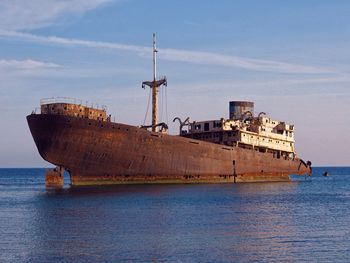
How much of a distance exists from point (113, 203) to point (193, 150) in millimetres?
20122

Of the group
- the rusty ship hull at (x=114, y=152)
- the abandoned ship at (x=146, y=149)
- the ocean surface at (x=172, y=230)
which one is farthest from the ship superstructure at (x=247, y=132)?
the ocean surface at (x=172, y=230)

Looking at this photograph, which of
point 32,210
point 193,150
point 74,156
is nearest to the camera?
point 32,210

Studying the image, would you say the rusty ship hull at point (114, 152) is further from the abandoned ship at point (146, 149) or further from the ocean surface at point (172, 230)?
the ocean surface at point (172, 230)

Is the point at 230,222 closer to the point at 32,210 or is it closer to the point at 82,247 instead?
the point at 82,247

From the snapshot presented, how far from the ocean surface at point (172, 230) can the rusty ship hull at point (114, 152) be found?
7167 millimetres

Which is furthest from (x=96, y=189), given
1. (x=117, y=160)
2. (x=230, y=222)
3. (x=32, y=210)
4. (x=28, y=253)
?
(x=28, y=253)

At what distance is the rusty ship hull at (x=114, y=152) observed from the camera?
50.9m

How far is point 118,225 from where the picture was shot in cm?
2872

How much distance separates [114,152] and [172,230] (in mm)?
25549

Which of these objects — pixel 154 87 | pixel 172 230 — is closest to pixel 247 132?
pixel 154 87

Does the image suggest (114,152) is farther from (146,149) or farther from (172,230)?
(172,230)

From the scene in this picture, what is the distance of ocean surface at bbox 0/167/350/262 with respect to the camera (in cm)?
2138

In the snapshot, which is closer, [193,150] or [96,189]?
[96,189]

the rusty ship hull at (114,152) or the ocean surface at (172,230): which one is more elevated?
the rusty ship hull at (114,152)
